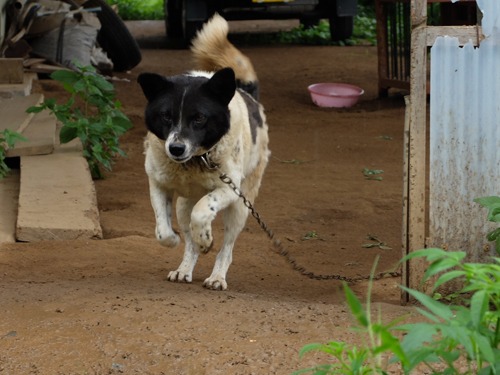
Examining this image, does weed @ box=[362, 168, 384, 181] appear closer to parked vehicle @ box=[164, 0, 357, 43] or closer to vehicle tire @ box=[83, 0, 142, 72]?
vehicle tire @ box=[83, 0, 142, 72]

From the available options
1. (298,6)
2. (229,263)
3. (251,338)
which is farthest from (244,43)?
(251,338)

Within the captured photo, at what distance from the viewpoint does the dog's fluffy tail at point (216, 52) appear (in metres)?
5.47

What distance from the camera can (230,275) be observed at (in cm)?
564

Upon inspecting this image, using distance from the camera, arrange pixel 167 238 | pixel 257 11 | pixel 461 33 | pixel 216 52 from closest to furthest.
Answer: pixel 461 33
pixel 167 238
pixel 216 52
pixel 257 11

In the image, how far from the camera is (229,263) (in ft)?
17.6

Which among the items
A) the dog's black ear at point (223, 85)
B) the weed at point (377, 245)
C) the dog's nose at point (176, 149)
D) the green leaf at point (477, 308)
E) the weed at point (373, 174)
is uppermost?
the dog's black ear at point (223, 85)

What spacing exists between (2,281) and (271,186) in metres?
3.42

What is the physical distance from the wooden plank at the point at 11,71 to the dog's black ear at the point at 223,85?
5300mm

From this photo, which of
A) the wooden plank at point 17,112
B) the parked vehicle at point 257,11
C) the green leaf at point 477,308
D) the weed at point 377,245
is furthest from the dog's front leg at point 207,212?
the parked vehicle at point 257,11

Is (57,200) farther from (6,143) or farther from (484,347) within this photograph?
(484,347)

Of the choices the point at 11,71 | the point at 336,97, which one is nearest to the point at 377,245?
the point at 11,71

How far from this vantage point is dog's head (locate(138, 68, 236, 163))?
4.68m

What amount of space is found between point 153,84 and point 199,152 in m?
0.41

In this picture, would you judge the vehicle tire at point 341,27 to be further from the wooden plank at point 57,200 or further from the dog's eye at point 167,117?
the dog's eye at point 167,117
